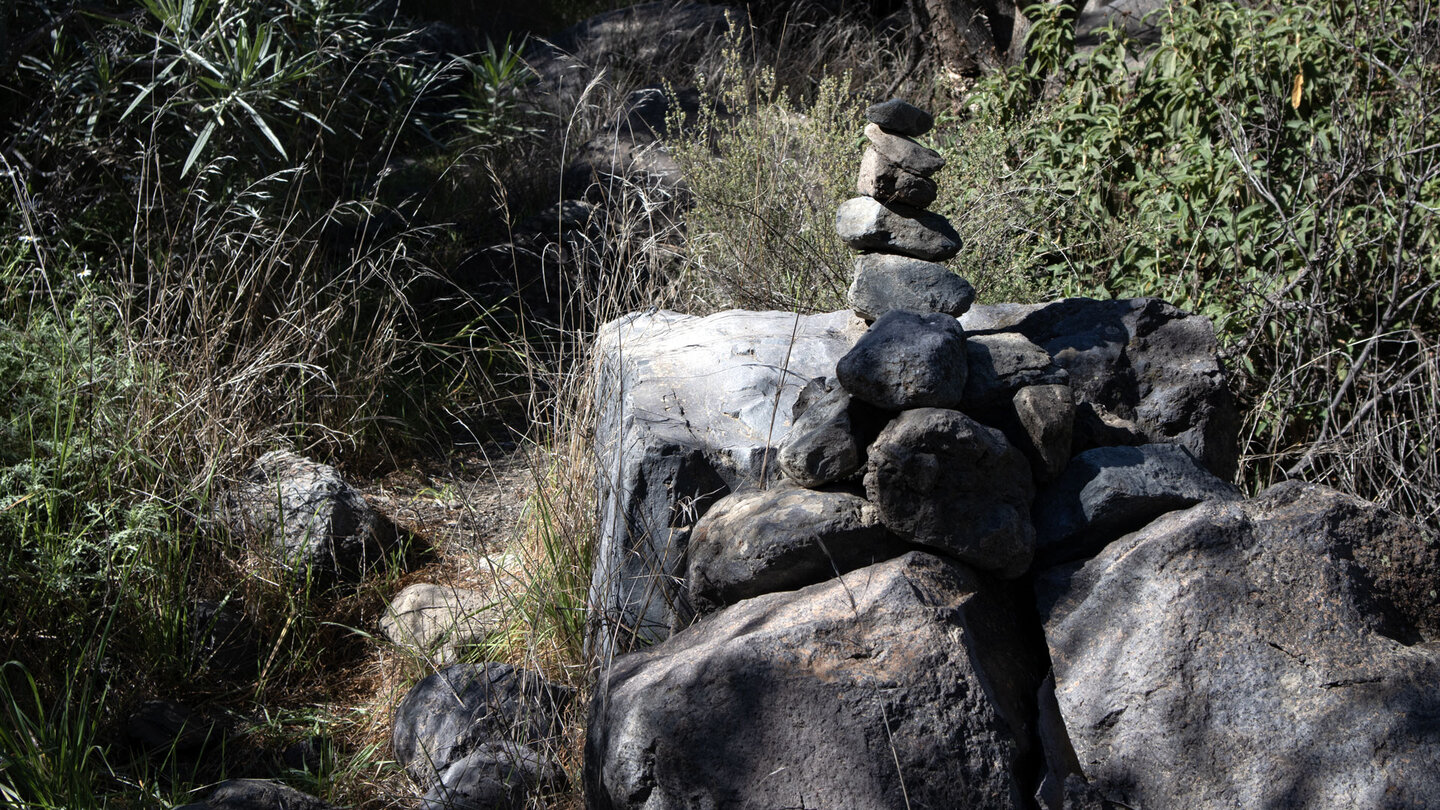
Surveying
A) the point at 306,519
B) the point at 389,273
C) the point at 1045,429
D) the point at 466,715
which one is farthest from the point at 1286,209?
the point at 306,519

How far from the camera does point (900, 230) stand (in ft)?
9.53

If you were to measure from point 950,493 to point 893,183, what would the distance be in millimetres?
970

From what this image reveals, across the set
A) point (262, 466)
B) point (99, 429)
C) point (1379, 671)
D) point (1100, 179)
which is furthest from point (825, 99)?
point (1379, 671)

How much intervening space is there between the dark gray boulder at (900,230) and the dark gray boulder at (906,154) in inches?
5.0

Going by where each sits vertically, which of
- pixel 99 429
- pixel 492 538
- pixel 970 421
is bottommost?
pixel 492 538

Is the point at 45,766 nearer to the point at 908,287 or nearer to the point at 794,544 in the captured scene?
the point at 794,544

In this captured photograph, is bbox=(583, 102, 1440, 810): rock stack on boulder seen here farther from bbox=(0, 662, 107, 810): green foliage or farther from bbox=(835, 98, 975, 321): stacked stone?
bbox=(0, 662, 107, 810): green foliage

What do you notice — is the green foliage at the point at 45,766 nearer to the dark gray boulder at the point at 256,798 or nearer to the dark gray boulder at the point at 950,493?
the dark gray boulder at the point at 256,798

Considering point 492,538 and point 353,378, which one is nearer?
point 492,538

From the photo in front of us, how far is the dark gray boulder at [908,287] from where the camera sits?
289cm

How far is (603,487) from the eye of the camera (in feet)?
9.75

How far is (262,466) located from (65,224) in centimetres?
167

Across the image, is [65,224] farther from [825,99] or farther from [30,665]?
[825,99]

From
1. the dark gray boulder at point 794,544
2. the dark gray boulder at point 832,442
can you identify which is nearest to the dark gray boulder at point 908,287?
the dark gray boulder at point 832,442
